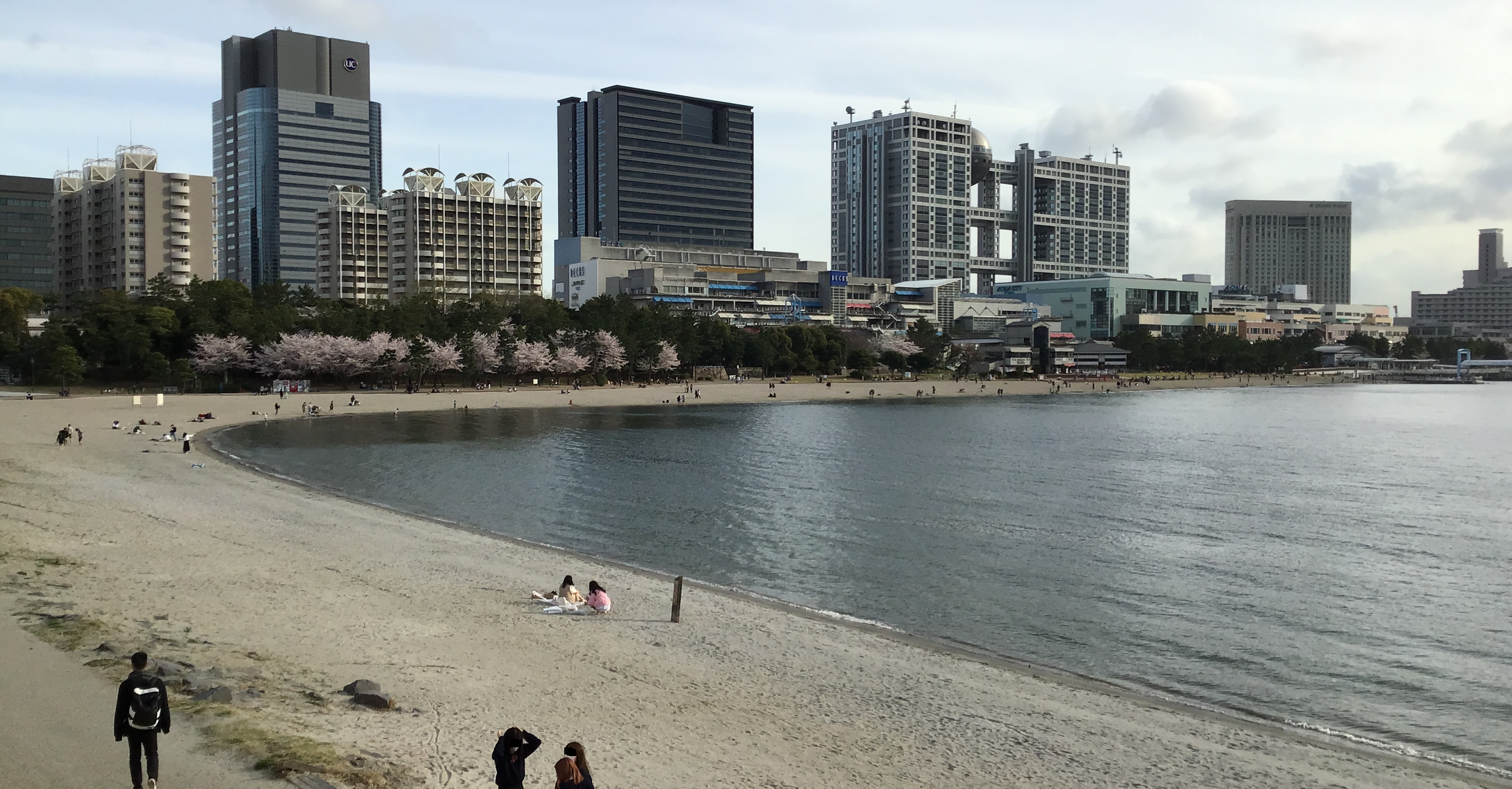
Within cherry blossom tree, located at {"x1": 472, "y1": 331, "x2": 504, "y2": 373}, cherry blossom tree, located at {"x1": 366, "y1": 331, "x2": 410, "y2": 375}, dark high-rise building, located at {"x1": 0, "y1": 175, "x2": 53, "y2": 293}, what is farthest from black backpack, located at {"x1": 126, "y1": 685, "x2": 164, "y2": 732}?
dark high-rise building, located at {"x1": 0, "y1": 175, "x2": 53, "y2": 293}

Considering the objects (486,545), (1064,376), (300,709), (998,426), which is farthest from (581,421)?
(1064,376)

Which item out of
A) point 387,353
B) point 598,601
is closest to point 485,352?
point 387,353

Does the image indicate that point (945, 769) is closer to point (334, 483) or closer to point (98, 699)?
point (98, 699)

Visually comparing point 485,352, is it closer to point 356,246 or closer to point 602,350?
point 602,350

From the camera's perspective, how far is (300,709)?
16250mm

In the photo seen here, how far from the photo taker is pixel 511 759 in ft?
39.0

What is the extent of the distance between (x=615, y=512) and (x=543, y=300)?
110020 mm

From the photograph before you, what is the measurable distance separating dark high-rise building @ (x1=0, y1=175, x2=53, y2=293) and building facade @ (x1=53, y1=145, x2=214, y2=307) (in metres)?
5.75

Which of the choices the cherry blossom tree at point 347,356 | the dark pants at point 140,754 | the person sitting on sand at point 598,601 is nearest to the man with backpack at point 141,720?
the dark pants at point 140,754

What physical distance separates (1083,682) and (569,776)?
13.5m

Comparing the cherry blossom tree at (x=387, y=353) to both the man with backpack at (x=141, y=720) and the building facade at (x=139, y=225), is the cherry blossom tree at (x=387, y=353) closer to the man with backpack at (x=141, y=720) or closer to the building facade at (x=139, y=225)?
the building facade at (x=139, y=225)

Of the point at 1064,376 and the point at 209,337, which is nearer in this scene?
the point at 209,337

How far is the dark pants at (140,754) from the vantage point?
492 inches

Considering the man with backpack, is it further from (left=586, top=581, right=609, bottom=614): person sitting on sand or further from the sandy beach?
(left=586, top=581, right=609, bottom=614): person sitting on sand
